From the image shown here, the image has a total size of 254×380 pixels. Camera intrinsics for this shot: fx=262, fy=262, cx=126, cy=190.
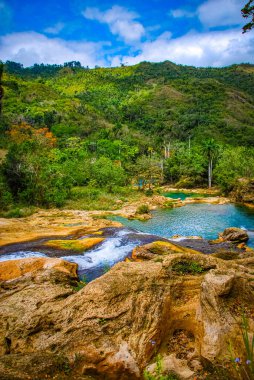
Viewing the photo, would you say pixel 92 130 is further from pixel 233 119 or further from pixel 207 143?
pixel 233 119

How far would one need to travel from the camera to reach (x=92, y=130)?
107375mm

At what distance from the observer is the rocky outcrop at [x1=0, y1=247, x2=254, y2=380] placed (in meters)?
5.20

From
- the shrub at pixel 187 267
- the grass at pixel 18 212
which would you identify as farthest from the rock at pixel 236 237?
the grass at pixel 18 212

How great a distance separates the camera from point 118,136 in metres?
105

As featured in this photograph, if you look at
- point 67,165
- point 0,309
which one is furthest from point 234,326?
point 67,165

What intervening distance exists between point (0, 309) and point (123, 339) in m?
3.87

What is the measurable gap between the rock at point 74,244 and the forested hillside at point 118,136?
17.0 m

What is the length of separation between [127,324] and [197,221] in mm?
29155

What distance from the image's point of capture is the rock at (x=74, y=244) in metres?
19.5

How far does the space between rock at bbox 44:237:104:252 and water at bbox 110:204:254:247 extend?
9917mm

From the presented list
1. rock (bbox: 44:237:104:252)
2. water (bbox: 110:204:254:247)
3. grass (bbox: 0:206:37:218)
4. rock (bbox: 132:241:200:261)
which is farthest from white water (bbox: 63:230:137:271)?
grass (bbox: 0:206:37:218)

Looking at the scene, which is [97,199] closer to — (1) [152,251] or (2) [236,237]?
(2) [236,237]

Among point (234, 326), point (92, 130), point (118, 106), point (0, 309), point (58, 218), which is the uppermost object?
point (118, 106)

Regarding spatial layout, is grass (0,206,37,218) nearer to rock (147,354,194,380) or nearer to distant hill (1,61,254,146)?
rock (147,354,194,380)
